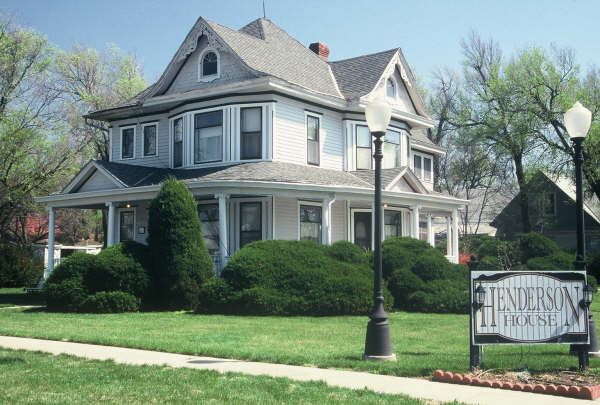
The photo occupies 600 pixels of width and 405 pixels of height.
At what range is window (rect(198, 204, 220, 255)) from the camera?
77.3 ft

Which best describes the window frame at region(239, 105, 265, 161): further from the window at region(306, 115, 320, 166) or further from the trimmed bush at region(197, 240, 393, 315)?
the trimmed bush at region(197, 240, 393, 315)

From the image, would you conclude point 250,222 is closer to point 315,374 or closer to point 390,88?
point 390,88

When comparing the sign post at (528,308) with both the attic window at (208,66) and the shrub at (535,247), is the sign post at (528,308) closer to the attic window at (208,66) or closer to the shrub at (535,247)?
the shrub at (535,247)

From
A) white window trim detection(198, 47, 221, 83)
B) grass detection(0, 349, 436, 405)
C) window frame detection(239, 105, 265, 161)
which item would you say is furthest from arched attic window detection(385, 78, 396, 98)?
grass detection(0, 349, 436, 405)

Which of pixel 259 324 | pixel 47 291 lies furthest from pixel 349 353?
pixel 47 291

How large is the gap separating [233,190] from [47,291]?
604 cm

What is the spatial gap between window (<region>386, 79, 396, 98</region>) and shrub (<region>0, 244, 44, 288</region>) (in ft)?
57.4

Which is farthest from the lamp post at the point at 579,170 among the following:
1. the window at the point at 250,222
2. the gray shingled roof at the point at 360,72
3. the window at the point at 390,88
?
the window at the point at 390,88

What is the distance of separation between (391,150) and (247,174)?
7.83m

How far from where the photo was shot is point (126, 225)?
2723 centimetres

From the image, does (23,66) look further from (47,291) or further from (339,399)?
(339,399)

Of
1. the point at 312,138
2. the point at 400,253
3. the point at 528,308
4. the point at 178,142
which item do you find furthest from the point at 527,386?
the point at 178,142

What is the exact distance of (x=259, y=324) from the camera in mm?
14922

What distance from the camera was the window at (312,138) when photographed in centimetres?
2433
